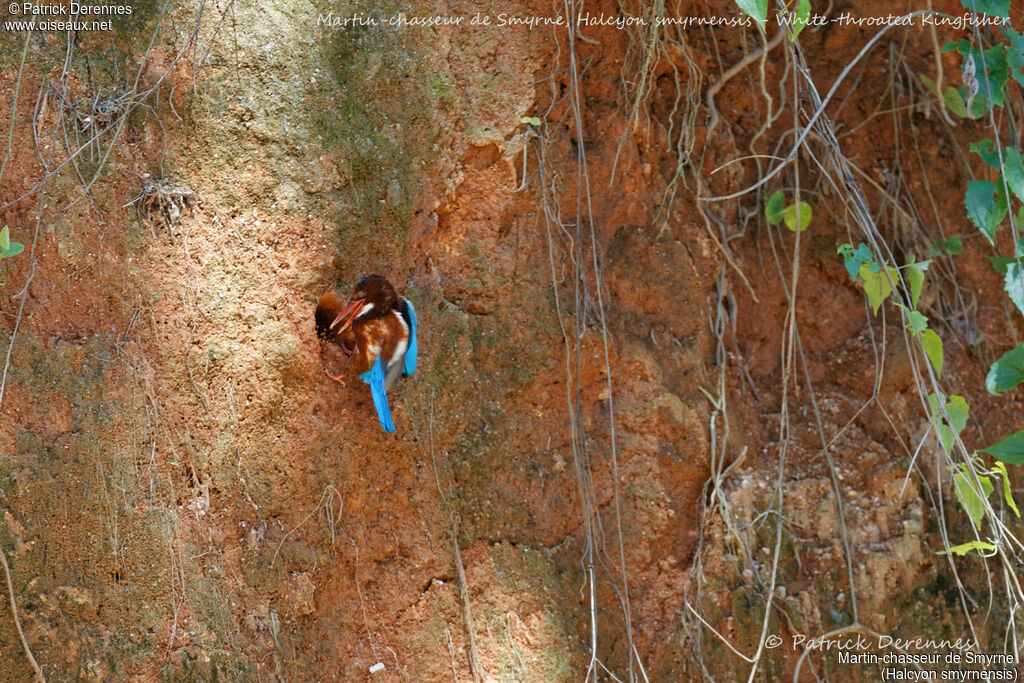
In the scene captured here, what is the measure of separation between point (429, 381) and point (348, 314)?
28 centimetres

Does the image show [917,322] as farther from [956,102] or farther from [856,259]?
[956,102]

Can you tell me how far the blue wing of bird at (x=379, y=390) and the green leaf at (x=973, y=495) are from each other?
4.26ft

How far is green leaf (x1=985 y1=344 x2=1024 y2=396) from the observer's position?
1.71 meters

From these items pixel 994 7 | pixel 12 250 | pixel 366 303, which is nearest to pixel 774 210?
pixel 994 7

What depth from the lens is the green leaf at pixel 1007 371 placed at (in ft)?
5.60

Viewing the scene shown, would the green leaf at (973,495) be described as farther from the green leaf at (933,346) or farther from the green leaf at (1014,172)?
the green leaf at (1014,172)

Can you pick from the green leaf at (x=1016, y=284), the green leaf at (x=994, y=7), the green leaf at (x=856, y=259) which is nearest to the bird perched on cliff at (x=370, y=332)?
the green leaf at (x=856, y=259)

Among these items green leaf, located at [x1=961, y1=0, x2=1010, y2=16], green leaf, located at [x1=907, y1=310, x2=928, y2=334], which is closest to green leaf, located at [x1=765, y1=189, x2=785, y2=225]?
green leaf, located at [x1=907, y1=310, x2=928, y2=334]

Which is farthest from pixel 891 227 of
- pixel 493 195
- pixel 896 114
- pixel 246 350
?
pixel 246 350

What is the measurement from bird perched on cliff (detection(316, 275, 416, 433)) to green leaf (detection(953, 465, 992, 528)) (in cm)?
130

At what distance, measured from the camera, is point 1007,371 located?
1730 millimetres

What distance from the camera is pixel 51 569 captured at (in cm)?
196

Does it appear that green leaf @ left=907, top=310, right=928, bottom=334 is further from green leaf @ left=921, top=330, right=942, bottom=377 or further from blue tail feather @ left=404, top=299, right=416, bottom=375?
blue tail feather @ left=404, top=299, right=416, bottom=375

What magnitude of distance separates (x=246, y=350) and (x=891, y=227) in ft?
6.16
